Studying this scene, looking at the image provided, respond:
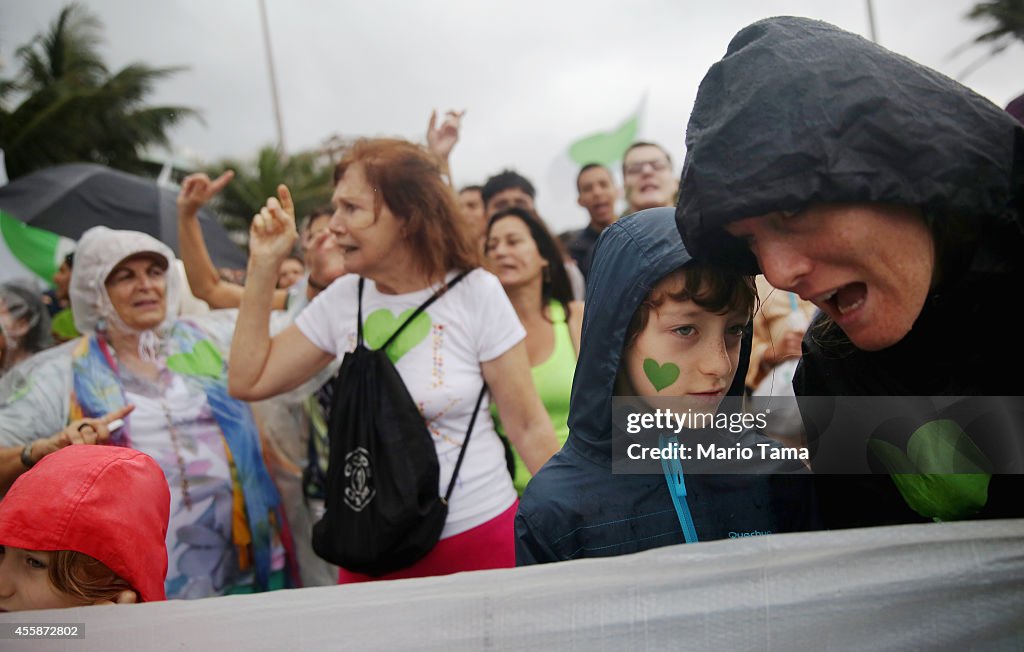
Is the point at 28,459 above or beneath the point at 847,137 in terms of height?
beneath

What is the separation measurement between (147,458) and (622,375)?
0.92m

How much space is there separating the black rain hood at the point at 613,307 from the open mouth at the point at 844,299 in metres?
0.35

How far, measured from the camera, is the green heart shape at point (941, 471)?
1.00 m

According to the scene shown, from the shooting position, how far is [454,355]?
6.81ft

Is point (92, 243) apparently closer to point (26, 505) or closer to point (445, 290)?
point (445, 290)

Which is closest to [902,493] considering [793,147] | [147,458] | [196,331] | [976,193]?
[976,193]

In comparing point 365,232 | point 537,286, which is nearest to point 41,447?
point 365,232

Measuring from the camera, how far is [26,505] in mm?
1298

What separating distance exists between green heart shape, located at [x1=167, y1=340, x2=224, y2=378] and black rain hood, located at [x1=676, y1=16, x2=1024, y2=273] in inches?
88.1

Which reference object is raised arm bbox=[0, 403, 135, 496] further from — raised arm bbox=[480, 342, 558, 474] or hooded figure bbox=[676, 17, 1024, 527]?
hooded figure bbox=[676, 17, 1024, 527]

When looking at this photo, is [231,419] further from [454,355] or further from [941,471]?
[941,471]

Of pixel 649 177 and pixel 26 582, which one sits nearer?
pixel 26 582

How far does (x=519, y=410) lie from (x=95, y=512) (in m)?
1.07

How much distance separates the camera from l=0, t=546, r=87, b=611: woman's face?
1.31 m
